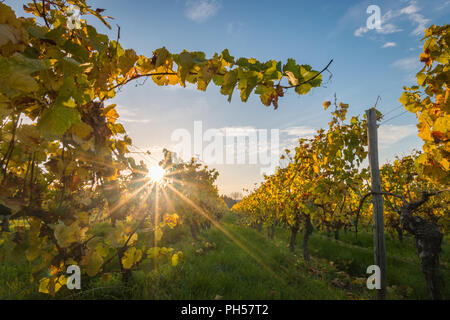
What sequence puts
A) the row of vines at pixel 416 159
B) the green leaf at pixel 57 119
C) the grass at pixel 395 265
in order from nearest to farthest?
the green leaf at pixel 57 119 < the row of vines at pixel 416 159 < the grass at pixel 395 265

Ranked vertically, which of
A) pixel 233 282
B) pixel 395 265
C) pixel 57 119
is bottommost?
pixel 395 265

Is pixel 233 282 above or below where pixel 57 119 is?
below

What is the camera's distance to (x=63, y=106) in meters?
0.67

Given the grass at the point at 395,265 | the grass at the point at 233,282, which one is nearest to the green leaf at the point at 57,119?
the grass at the point at 233,282

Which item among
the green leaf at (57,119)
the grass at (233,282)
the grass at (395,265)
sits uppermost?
the green leaf at (57,119)

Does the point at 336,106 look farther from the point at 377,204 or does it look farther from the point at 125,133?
the point at 125,133

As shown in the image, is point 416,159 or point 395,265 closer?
point 416,159

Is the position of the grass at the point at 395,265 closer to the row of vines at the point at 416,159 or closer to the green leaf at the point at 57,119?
the row of vines at the point at 416,159

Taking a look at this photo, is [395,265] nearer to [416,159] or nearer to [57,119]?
[416,159]

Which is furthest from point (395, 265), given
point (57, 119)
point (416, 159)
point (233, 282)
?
point (57, 119)

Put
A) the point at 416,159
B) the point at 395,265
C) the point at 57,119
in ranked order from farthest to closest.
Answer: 1. the point at 395,265
2. the point at 416,159
3. the point at 57,119

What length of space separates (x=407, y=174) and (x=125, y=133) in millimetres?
8771

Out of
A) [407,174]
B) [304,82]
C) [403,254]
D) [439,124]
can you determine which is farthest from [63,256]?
[403,254]

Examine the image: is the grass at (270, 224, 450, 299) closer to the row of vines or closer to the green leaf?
the row of vines
